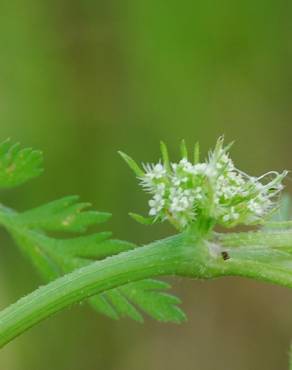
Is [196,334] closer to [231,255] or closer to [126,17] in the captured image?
[126,17]

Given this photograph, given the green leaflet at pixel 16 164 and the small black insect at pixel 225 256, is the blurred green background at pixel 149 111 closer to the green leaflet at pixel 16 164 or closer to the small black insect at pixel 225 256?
the green leaflet at pixel 16 164

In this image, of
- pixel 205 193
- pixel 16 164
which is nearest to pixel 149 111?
pixel 16 164

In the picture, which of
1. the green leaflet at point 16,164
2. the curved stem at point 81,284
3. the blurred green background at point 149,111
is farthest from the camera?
the blurred green background at point 149,111

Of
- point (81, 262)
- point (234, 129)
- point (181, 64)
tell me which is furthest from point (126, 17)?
point (81, 262)

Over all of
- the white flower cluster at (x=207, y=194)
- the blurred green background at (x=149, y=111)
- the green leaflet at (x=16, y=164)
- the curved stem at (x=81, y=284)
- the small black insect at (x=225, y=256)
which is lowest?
the curved stem at (x=81, y=284)

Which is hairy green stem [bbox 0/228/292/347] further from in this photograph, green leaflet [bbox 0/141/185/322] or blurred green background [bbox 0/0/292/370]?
blurred green background [bbox 0/0/292/370]

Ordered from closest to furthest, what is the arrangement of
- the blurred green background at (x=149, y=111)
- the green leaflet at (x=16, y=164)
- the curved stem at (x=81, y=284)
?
the curved stem at (x=81, y=284) → the green leaflet at (x=16, y=164) → the blurred green background at (x=149, y=111)

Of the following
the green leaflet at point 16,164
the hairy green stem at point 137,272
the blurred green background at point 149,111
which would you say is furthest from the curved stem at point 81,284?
the blurred green background at point 149,111

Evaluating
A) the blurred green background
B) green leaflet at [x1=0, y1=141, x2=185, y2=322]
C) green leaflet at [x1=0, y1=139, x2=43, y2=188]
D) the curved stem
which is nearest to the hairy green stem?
the curved stem
